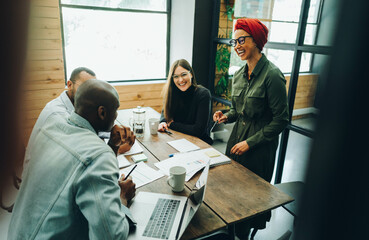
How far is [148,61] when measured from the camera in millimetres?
4469

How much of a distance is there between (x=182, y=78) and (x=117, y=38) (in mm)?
2011

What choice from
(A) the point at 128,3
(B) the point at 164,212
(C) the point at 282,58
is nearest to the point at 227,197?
(B) the point at 164,212

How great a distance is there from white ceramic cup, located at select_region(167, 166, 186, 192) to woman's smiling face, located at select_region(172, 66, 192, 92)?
48.8 inches

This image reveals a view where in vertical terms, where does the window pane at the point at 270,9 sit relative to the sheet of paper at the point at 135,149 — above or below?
above

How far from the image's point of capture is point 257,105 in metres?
2.00

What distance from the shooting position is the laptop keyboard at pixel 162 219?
3.97 ft

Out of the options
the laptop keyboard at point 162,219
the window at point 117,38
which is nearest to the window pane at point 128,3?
the window at point 117,38

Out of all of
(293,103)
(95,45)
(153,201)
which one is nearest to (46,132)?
(153,201)

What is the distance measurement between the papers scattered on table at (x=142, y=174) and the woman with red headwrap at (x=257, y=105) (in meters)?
0.64

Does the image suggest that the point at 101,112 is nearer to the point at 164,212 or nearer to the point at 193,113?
the point at 164,212

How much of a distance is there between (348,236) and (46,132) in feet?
4.08

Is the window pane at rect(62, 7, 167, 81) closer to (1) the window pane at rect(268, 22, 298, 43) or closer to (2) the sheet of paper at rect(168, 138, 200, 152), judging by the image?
(1) the window pane at rect(268, 22, 298, 43)

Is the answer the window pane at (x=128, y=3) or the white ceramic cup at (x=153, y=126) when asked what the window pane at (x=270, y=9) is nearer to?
the window pane at (x=128, y=3)

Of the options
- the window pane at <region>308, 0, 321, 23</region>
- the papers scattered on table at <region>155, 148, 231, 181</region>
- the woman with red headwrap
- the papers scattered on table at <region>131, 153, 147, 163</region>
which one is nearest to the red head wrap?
the woman with red headwrap
